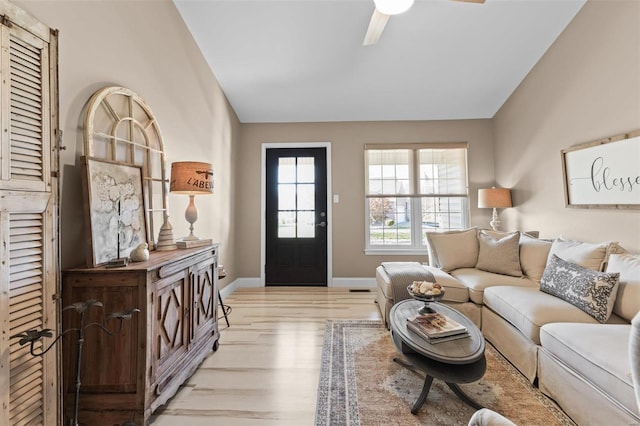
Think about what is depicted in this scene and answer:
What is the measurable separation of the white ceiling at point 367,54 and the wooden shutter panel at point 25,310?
7.93 feet

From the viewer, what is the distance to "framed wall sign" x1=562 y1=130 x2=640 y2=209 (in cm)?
218

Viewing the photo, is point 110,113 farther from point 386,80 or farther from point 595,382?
point 595,382

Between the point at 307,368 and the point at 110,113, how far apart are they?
2.26 m

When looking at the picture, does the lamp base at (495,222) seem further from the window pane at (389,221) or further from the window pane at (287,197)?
the window pane at (287,197)

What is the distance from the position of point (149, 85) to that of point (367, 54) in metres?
2.24

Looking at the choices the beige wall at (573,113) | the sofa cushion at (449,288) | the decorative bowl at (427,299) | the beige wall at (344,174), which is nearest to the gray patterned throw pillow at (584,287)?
the sofa cushion at (449,288)

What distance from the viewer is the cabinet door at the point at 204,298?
1947 mm

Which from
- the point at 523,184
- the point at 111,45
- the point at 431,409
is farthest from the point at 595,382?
the point at 111,45

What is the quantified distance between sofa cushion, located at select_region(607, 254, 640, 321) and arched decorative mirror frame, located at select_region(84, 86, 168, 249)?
331 cm

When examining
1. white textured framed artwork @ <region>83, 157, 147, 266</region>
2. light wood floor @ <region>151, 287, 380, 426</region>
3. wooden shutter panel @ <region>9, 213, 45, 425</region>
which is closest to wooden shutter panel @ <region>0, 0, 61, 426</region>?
wooden shutter panel @ <region>9, 213, 45, 425</region>

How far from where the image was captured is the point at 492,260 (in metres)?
2.82

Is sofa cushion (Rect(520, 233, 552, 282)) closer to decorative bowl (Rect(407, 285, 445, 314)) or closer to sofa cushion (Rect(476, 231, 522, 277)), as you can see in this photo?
sofa cushion (Rect(476, 231, 522, 277))

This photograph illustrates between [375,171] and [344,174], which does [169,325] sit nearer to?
[344,174]

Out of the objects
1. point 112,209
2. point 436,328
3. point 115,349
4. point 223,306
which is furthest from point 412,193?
point 115,349
